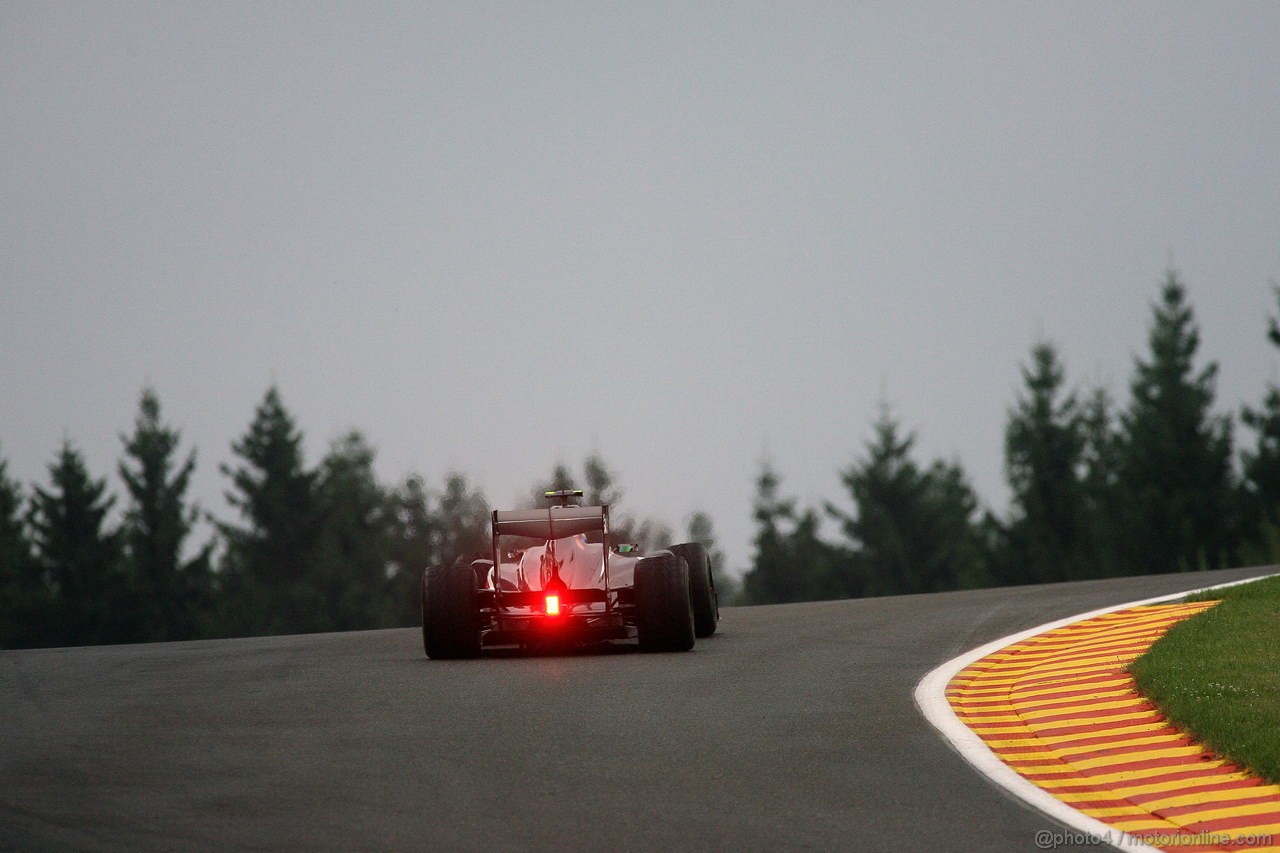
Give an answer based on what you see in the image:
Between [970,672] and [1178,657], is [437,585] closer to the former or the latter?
[970,672]

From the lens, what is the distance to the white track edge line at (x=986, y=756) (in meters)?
7.09

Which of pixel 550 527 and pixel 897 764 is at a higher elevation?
pixel 550 527

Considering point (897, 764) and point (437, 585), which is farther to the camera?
point (437, 585)

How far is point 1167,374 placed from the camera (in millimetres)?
68625

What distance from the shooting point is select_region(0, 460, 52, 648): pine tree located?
68.9 meters

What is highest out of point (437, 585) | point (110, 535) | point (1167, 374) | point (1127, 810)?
point (1167, 374)

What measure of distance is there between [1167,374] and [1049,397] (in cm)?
738

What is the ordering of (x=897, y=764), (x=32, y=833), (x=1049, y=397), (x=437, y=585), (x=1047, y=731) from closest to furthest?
1. (x=32, y=833)
2. (x=897, y=764)
3. (x=1047, y=731)
4. (x=437, y=585)
5. (x=1049, y=397)

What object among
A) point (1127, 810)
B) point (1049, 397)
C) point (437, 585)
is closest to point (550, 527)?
point (437, 585)

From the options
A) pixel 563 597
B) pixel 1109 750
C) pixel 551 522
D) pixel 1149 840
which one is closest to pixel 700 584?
pixel 551 522

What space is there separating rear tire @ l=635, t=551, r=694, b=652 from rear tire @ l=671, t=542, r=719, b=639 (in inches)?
65.2

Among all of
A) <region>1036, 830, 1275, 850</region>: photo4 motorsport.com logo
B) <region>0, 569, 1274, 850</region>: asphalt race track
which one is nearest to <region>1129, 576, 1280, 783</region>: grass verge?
<region>1036, 830, 1275, 850</region>: photo4 motorsport.com logo

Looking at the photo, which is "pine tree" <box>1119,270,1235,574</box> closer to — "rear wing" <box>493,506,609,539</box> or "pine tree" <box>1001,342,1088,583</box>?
"pine tree" <box>1001,342,1088,583</box>

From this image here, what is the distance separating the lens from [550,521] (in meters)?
15.6
